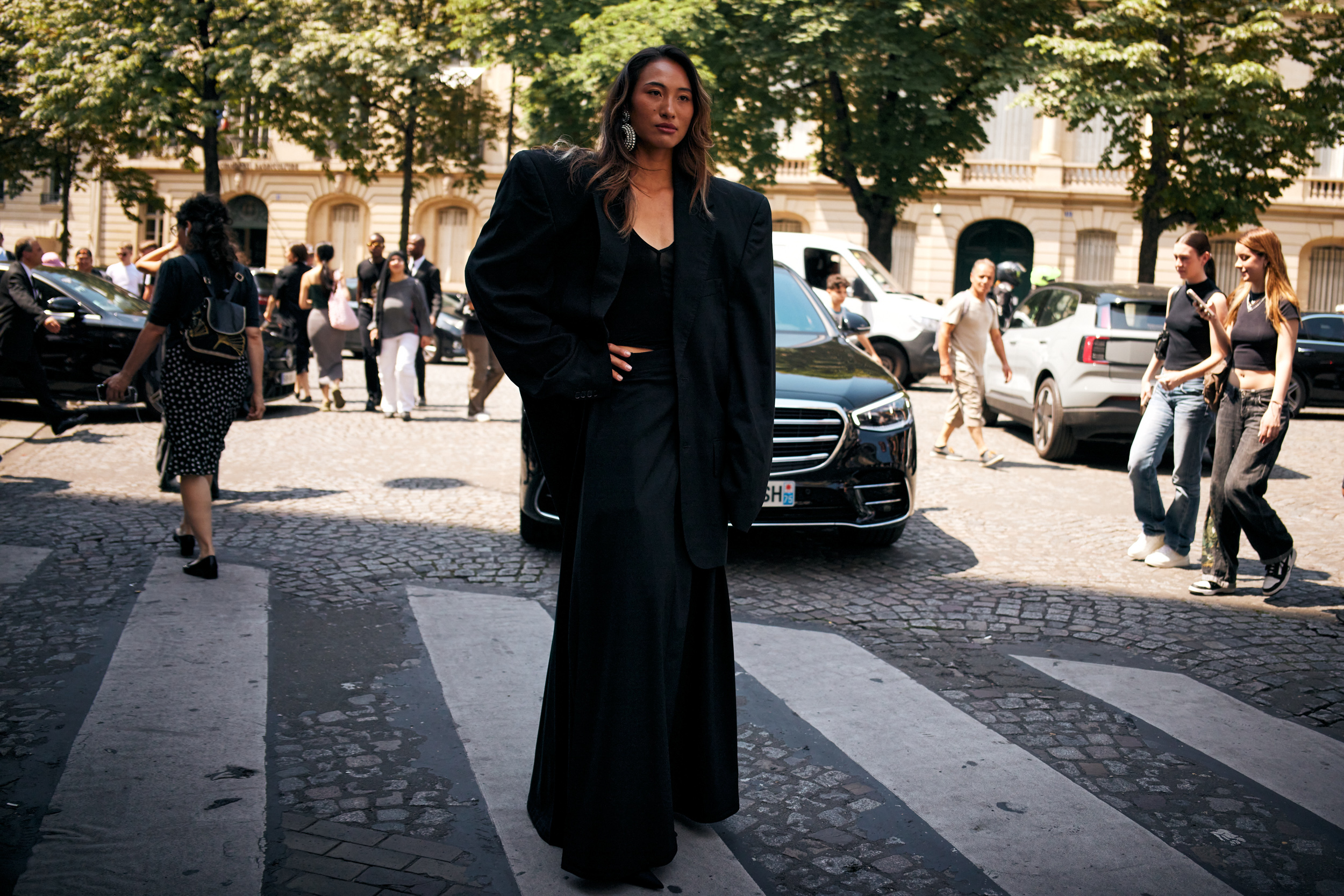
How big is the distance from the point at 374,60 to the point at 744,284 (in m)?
27.3

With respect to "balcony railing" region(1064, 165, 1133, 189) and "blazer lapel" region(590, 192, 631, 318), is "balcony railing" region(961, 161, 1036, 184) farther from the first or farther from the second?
"blazer lapel" region(590, 192, 631, 318)

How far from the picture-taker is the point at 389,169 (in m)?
40.8

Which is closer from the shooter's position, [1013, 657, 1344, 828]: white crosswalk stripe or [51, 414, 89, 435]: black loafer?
[1013, 657, 1344, 828]: white crosswalk stripe

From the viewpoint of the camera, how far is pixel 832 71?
20.9 metres

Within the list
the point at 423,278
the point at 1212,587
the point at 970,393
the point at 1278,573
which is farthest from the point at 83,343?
the point at 1278,573

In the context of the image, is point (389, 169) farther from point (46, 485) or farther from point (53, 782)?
point (53, 782)

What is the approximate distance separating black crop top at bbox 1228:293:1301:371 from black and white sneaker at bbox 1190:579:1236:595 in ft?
3.57

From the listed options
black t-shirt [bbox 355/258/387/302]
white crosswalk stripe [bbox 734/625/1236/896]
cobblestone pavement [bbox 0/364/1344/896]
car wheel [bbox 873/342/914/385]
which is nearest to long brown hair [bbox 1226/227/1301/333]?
cobblestone pavement [bbox 0/364/1344/896]

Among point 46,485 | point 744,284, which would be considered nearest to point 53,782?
point 744,284

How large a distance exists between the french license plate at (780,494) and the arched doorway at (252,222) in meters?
40.8

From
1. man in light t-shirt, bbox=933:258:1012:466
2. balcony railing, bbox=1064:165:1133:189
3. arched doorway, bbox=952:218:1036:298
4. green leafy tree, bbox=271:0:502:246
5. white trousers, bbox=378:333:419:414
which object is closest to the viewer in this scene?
man in light t-shirt, bbox=933:258:1012:466

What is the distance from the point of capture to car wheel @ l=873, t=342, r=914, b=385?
1798 centimetres

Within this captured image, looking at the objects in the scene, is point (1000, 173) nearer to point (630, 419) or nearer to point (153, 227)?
point (153, 227)

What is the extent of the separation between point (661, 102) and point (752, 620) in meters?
3.03
